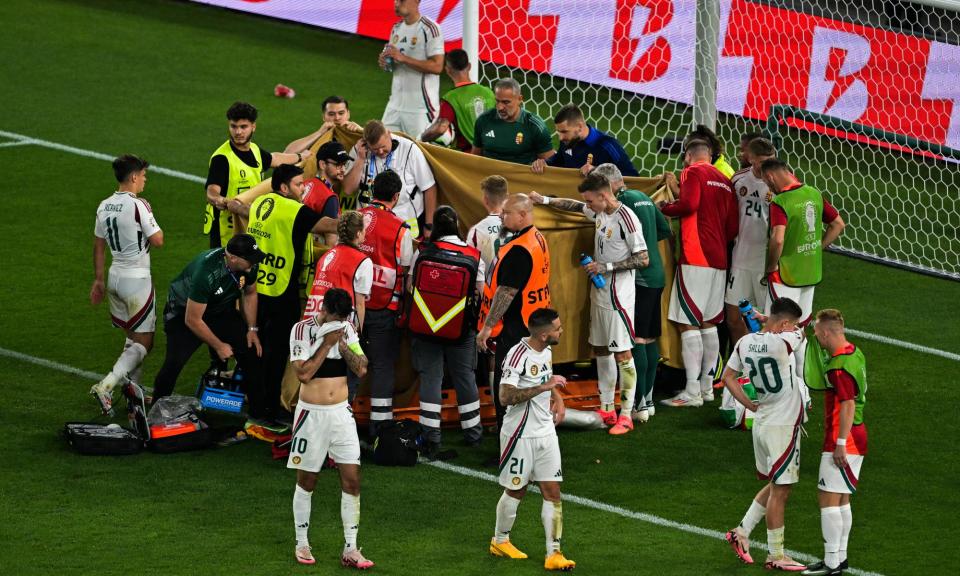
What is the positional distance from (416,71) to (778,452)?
7.13m

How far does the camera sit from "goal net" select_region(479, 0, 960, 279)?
16.6m

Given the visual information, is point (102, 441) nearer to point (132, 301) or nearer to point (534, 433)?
point (132, 301)

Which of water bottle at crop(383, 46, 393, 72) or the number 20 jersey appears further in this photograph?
water bottle at crop(383, 46, 393, 72)

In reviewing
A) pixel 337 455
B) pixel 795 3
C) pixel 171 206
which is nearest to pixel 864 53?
pixel 795 3

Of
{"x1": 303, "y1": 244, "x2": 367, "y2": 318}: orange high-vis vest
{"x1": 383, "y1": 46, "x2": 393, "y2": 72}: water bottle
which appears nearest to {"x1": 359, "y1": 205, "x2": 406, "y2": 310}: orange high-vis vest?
{"x1": 303, "y1": 244, "x2": 367, "y2": 318}: orange high-vis vest

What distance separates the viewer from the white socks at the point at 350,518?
917cm

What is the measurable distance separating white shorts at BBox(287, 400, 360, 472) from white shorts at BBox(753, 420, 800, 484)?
2461 mm

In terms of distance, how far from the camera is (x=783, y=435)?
9492 mm

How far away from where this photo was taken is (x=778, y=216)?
38.4 feet

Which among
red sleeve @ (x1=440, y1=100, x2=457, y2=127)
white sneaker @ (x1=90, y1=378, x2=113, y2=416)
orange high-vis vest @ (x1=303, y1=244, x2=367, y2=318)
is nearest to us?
orange high-vis vest @ (x1=303, y1=244, x2=367, y2=318)

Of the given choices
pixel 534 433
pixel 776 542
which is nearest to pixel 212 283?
pixel 534 433

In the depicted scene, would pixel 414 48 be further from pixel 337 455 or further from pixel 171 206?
pixel 337 455

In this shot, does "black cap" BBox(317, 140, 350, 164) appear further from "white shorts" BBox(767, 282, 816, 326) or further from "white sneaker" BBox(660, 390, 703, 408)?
"white shorts" BBox(767, 282, 816, 326)

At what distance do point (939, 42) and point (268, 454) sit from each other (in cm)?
926
